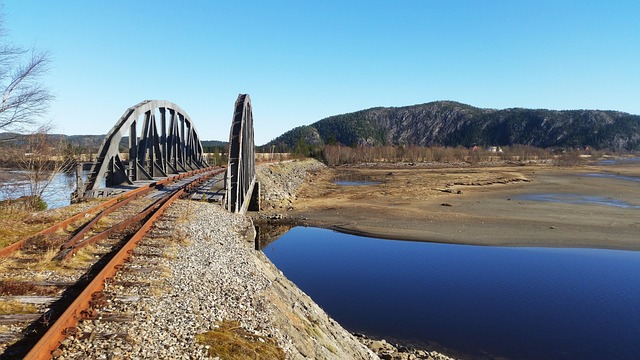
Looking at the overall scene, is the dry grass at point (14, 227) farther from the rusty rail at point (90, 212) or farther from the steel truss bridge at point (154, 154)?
the steel truss bridge at point (154, 154)

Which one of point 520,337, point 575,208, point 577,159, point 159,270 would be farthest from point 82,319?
point 577,159

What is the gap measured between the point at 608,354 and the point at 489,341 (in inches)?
138

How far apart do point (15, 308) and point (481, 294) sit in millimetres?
16775

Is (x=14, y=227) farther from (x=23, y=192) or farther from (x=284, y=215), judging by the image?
(x=284, y=215)

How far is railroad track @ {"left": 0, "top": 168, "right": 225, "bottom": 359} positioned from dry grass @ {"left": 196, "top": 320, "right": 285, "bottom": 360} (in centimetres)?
192

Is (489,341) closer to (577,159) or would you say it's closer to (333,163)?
(333,163)

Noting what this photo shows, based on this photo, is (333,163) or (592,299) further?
(333,163)

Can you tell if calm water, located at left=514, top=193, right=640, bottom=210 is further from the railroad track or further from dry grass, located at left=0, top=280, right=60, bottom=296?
dry grass, located at left=0, top=280, right=60, bottom=296

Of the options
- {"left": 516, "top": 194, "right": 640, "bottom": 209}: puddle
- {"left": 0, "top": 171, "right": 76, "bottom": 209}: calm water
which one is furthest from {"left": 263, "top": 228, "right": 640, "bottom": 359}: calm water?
{"left": 516, "top": 194, "right": 640, "bottom": 209}: puddle

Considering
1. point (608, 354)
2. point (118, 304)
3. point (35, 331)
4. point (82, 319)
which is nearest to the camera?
point (35, 331)

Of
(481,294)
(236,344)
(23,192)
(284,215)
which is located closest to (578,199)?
(284,215)

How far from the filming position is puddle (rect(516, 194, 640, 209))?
147 feet

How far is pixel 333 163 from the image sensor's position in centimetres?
14512

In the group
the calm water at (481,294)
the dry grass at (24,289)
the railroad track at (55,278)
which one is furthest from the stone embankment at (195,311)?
the calm water at (481,294)
